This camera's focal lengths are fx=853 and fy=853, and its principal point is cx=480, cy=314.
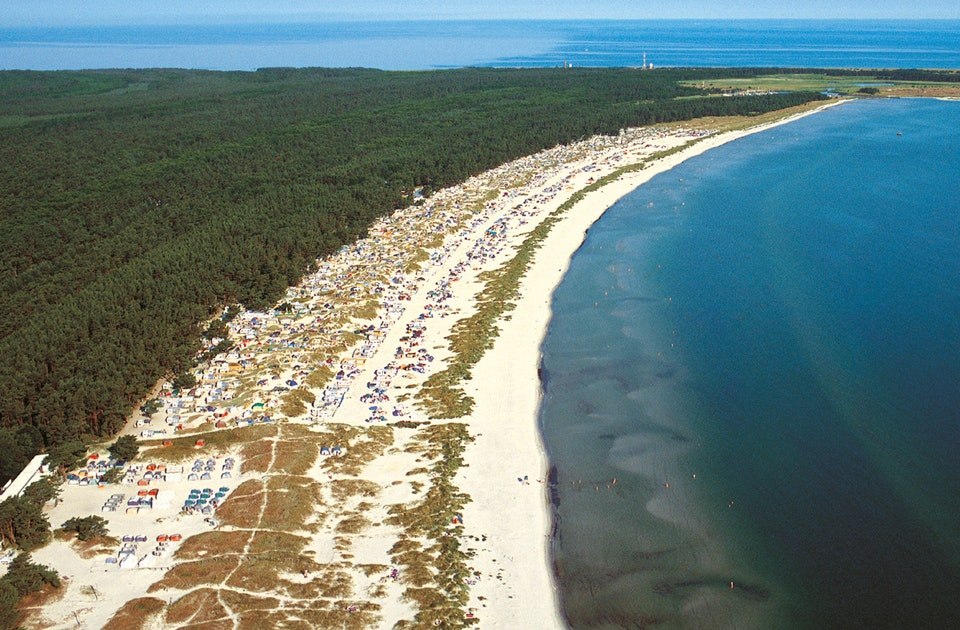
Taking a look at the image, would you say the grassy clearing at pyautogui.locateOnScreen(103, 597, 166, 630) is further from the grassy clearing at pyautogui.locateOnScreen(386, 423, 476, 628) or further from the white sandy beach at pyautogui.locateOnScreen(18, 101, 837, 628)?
the grassy clearing at pyautogui.locateOnScreen(386, 423, 476, 628)

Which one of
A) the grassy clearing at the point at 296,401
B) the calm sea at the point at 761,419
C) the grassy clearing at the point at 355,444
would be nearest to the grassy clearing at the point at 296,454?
the grassy clearing at the point at 355,444

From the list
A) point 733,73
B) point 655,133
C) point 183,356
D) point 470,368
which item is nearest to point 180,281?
point 183,356

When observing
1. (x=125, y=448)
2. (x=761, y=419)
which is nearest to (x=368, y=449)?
(x=125, y=448)

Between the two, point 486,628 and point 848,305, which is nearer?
point 486,628

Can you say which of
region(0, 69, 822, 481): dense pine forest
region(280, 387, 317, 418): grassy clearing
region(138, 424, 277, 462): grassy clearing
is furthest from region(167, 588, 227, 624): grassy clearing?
region(0, 69, 822, 481): dense pine forest

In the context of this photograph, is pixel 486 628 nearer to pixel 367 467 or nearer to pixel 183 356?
pixel 367 467

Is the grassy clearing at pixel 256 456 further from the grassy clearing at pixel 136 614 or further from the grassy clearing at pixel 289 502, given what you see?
the grassy clearing at pixel 136 614
